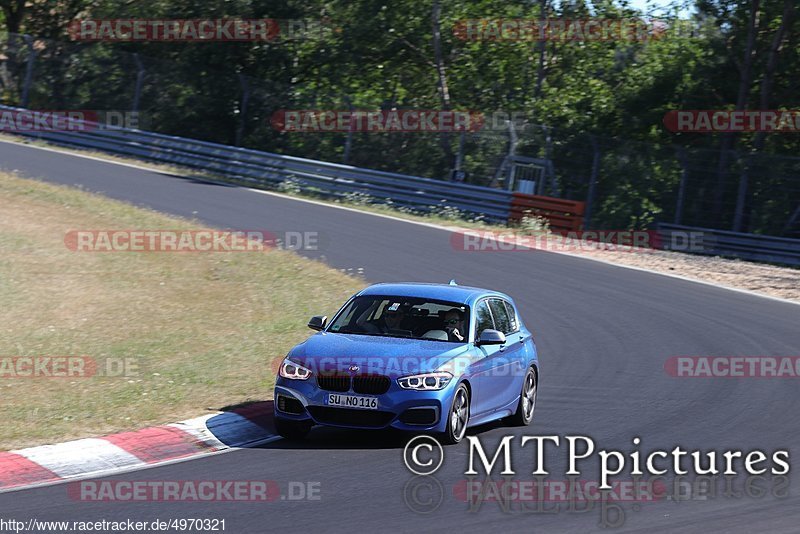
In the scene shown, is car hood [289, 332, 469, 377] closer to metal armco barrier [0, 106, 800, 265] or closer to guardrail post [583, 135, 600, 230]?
metal armco barrier [0, 106, 800, 265]

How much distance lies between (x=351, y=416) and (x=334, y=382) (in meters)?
0.34

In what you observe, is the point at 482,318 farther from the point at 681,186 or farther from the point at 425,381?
the point at 681,186

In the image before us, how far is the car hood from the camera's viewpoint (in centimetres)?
992

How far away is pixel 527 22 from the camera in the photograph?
3688cm

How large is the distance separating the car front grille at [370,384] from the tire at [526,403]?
2139 mm

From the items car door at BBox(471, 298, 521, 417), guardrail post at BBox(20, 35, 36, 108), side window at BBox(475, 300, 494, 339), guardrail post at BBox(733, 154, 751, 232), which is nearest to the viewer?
car door at BBox(471, 298, 521, 417)

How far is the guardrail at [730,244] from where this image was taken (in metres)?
26.3

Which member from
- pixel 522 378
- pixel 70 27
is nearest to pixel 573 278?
pixel 522 378

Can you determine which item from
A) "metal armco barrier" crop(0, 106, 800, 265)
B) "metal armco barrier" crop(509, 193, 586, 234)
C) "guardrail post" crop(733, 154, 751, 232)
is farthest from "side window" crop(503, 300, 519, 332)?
"guardrail post" crop(733, 154, 751, 232)

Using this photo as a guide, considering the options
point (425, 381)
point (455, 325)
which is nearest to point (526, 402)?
point (455, 325)

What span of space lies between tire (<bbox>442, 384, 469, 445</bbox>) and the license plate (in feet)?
2.28

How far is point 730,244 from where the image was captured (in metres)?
27.2

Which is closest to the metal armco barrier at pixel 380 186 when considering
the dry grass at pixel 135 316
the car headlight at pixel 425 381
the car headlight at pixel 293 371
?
the dry grass at pixel 135 316

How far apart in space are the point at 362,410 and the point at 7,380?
430 cm
